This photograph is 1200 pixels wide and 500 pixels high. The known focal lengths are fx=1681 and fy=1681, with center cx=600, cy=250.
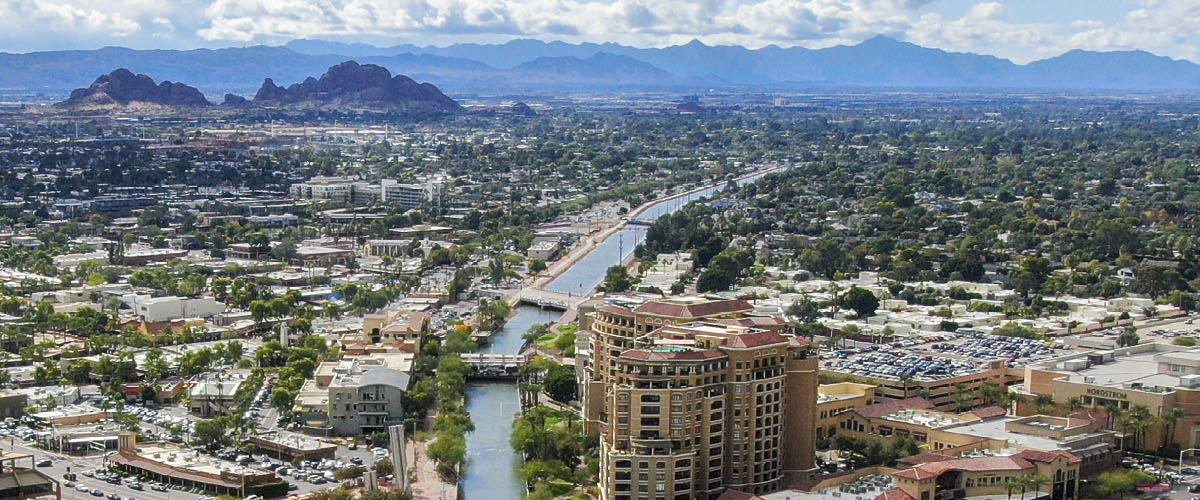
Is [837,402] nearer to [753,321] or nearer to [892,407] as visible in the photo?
[892,407]

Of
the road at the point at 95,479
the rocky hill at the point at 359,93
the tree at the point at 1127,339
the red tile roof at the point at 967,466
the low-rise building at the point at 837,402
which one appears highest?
the red tile roof at the point at 967,466

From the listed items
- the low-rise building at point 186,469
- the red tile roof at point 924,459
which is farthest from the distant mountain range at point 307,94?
the red tile roof at point 924,459

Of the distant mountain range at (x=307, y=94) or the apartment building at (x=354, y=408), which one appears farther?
the distant mountain range at (x=307, y=94)

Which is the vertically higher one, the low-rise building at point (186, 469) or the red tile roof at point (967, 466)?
the red tile roof at point (967, 466)

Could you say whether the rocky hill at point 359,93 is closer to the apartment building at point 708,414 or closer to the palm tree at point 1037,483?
the apartment building at point 708,414

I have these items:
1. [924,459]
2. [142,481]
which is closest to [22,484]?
[142,481]
